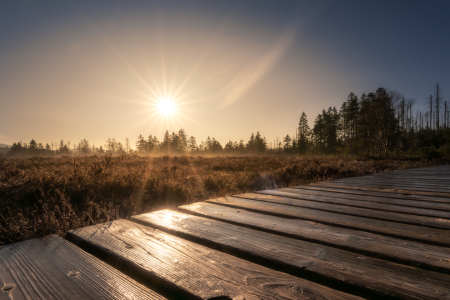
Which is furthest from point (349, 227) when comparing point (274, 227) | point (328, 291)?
point (328, 291)

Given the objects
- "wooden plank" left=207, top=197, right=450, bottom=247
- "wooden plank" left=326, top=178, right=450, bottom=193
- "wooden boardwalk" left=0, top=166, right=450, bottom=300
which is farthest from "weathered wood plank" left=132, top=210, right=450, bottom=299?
"wooden plank" left=326, top=178, right=450, bottom=193

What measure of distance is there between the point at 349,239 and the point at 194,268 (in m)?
0.96

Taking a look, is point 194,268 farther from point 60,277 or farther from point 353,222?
point 353,222

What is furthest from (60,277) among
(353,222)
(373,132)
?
(373,132)

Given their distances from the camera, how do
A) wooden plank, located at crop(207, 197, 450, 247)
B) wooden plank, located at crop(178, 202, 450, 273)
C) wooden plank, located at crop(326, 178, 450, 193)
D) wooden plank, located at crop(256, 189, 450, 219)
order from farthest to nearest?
wooden plank, located at crop(326, 178, 450, 193)
wooden plank, located at crop(256, 189, 450, 219)
wooden plank, located at crop(207, 197, 450, 247)
wooden plank, located at crop(178, 202, 450, 273)

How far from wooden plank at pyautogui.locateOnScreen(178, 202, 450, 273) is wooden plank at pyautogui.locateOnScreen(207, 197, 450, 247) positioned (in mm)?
106

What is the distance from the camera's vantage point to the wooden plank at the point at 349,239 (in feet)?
3.64

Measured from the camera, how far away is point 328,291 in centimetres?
86

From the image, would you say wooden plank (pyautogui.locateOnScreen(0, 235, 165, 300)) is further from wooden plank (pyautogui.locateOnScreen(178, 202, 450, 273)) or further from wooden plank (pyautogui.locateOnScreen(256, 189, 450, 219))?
wooden plank (pyautogui.locateOnScreen(256, 189, 450, 219))

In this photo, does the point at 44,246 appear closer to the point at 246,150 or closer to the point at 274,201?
the point at 274,201

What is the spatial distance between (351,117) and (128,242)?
55.2 meters

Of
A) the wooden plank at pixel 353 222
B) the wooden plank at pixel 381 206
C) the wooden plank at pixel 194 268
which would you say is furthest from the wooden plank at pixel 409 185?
the wooden plank at pixel 194 268

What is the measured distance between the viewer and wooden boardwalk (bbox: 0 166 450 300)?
862 mm

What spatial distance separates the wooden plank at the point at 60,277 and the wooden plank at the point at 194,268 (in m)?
0.09
